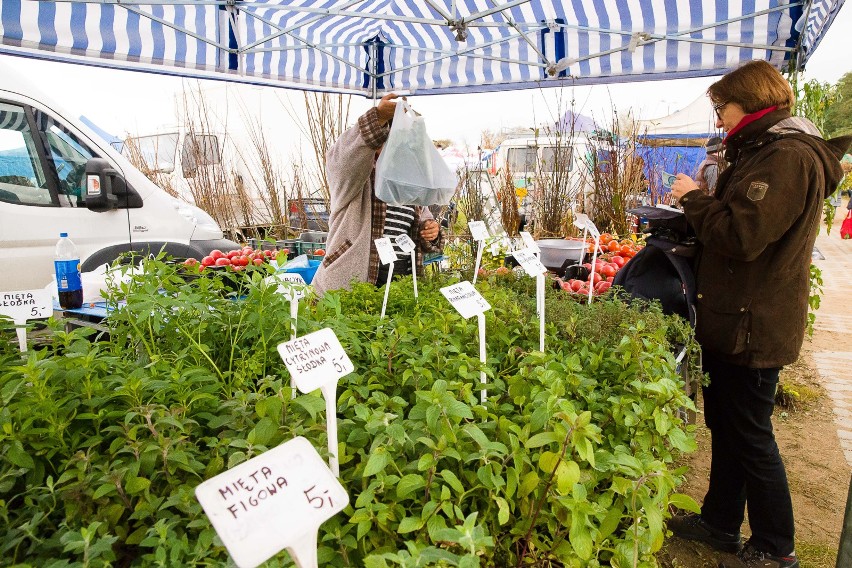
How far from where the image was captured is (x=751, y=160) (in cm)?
193

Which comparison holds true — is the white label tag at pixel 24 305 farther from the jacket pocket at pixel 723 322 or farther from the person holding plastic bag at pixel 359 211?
the jacket pocket at pixel 723 322

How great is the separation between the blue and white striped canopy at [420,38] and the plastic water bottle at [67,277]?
159 cm

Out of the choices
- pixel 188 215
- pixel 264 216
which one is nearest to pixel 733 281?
pixel 188 215

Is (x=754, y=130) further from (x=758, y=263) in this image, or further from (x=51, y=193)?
(x=51, y=193)

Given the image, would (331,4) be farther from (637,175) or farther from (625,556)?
(637,175)

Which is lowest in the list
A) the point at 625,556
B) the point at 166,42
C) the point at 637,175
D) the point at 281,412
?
the point at 625,556

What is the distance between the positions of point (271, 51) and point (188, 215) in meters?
1.51

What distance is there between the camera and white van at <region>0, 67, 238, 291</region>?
3.62 meters

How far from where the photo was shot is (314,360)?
3.03 ft

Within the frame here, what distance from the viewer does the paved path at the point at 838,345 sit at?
3.72 meters

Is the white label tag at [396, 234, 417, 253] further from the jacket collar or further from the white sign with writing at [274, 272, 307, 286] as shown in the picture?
the jacket collar

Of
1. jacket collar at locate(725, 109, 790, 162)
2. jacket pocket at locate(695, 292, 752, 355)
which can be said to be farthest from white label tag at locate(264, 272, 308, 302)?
jacket collar at locate(725, 109, 790, 162)

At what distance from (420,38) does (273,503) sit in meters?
4.22

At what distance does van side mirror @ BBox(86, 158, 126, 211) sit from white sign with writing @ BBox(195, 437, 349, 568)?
375cm
